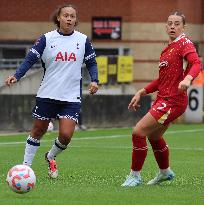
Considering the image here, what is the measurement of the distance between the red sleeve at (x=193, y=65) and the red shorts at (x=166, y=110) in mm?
414

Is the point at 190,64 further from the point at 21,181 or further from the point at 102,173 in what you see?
the point at 102,173

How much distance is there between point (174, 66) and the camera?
12562 millimetres

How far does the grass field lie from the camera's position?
37.0ft

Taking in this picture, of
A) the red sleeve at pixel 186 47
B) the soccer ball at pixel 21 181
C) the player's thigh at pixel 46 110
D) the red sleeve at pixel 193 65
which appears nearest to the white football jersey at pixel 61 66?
the player's thigh at pixel 46 110

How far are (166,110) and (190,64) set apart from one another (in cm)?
64

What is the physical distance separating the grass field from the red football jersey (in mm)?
1200

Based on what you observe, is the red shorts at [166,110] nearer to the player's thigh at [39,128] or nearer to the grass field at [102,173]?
the grass field at [102,173]

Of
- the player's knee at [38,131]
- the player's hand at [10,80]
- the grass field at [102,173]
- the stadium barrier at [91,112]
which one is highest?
the player's hand at [10,80]

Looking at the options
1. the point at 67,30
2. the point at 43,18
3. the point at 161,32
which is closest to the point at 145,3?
the point at 161,32

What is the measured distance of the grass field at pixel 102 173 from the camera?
11273 mm

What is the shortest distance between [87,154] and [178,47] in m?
7.21

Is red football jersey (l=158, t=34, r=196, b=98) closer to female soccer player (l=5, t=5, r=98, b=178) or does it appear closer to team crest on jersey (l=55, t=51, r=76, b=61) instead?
female soccer player (l=5, t=5, r=98, b=178)

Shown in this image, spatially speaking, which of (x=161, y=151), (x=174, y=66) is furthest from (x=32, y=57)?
(x=161, y=151)

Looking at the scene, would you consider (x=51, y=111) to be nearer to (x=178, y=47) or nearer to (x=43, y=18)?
(x=178, y=47)
